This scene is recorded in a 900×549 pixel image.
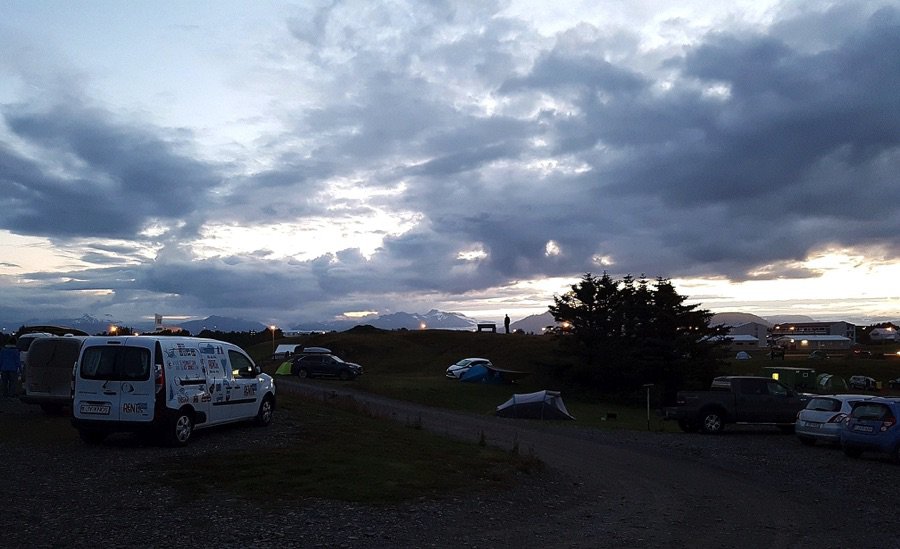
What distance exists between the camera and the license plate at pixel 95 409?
14.3 m

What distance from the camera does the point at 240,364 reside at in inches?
677

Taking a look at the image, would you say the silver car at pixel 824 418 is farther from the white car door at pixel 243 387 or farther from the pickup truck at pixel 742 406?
the white car door at pixel 243 387

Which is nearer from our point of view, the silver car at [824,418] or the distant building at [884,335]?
the silver car at [824,418]

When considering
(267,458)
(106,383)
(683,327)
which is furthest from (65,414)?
(683,327)

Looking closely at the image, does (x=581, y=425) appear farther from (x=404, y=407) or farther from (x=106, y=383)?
(x=106, y=383)

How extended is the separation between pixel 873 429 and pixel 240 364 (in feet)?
48.3

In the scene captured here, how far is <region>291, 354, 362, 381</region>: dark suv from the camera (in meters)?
47.1

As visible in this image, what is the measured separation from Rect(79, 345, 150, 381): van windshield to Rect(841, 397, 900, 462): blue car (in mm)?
15930

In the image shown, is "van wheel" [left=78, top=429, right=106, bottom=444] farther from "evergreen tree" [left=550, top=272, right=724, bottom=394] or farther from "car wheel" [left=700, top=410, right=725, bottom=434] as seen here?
"evergreen tree" [left=550, top=272, right=724, bottom=394]

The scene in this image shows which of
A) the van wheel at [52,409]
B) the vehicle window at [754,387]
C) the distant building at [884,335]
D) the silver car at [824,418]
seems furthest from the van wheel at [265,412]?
the distant building at [884,335]

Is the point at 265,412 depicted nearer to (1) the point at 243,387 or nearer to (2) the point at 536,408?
(1) the point at 243,387

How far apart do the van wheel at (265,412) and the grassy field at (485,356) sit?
46.0ft

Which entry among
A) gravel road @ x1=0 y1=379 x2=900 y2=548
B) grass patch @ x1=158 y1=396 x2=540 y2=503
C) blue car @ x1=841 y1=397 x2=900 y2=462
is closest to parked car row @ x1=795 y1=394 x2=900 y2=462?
blue car @ x1=841 y1=397 x2=900 y2=462

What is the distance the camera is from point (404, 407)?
32.4 metres
